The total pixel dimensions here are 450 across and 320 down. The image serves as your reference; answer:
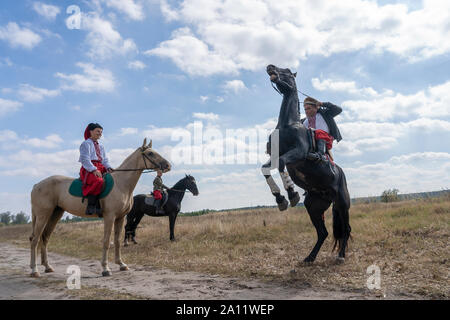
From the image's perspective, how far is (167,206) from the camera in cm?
1307

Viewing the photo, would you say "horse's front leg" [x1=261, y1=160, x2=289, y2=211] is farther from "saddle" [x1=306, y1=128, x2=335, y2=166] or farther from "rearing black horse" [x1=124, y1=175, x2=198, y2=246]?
"rearing black horse" [x1=124, y1=175, x2=198, y2=246]

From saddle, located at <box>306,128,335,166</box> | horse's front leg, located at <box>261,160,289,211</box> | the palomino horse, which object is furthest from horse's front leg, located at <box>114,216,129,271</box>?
saddle, located at <box>306,128,335,166</box>

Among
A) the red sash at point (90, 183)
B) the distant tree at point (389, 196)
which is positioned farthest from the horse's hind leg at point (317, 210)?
the distant tree at point (389, 196)

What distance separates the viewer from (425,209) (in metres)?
11.6

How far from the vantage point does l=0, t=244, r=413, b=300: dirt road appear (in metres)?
4.61

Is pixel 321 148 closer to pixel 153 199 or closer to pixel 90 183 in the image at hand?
pixel 90 183

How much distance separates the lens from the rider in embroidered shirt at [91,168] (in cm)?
675

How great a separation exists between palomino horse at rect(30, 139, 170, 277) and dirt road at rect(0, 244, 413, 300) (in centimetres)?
63

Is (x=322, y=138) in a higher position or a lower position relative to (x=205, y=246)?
higher

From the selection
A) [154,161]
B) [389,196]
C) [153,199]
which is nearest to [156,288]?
[154,161]

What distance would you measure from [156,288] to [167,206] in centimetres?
795
